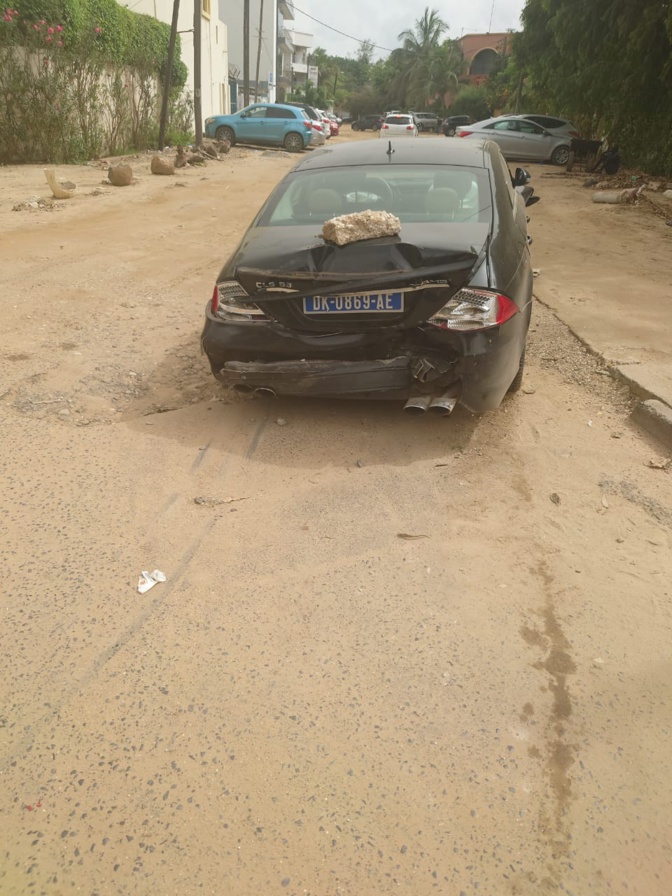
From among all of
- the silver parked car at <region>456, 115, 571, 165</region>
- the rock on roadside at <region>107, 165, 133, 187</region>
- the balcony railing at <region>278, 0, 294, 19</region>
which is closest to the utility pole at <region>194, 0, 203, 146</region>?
the silver parked car at <region>456, 115, 571, 165</region>

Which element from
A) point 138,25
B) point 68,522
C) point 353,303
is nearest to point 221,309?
point 353,303

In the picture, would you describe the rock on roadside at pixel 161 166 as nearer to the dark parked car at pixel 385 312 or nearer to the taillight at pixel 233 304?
the dark parked car at pixel 385 312

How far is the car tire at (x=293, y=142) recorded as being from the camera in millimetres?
26797

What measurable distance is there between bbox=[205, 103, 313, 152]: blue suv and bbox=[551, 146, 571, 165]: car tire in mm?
9714

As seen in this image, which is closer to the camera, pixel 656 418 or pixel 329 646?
pixel 329 646

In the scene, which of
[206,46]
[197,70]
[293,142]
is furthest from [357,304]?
[206,46]

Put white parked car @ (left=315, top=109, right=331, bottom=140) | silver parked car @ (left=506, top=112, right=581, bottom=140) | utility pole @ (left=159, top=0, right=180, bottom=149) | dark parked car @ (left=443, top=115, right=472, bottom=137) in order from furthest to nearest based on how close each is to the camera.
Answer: dark parked car @ (left=443, top=115, right=472, bottom=137), white parked car @ (left=315, top=109, right=331, bottom=140), silver parked car @ (left=506, top=112, right=581, bottom=140), utility pole @ (left=159, top=0, right=180, bottom=149)

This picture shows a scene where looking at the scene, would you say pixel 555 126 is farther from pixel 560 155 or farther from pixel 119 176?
pixel 119 176

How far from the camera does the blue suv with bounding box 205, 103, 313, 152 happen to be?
2656 cm

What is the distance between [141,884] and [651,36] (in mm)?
19618

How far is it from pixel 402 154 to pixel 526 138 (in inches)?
805

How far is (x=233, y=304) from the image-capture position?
3842 millimetres

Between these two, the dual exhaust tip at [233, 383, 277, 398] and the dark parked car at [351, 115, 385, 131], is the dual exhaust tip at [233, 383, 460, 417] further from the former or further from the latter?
the dark parked car at [351, 115, 385, 131]

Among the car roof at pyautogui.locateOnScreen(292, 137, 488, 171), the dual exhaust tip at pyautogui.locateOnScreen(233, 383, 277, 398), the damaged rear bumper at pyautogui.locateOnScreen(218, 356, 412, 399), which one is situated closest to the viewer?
the damaged rear bumper at pyautogui.locateOnScreen(218, 356, 412, 399)
